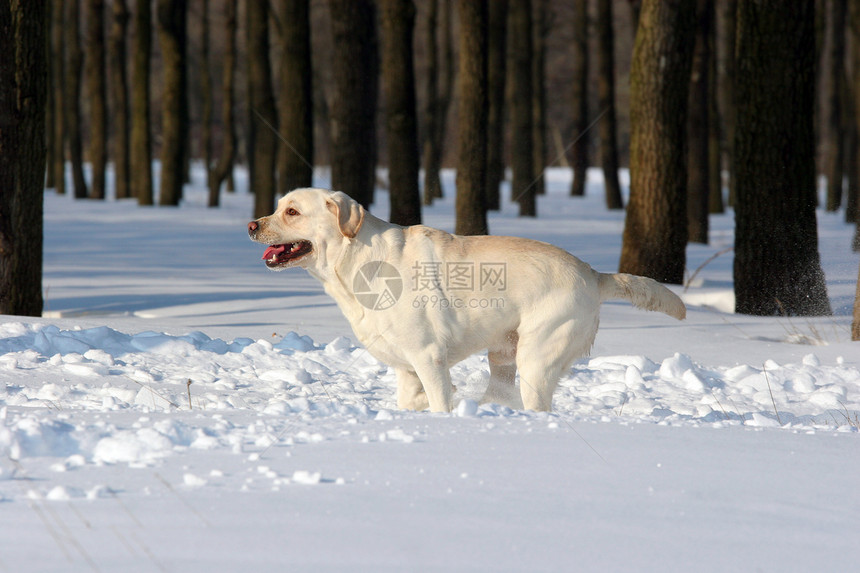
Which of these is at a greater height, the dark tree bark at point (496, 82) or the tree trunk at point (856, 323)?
the dark tree bark at point (496, 82)

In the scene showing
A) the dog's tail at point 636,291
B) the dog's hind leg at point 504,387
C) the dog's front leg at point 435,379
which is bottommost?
the dog's hind leg at point 504,387

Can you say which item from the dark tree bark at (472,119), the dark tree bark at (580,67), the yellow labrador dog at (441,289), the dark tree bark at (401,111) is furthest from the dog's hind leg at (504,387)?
the dark tree bark at (580,67)

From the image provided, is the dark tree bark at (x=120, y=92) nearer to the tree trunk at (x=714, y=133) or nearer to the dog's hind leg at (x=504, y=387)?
the tree trunk at (x=714, y=133)

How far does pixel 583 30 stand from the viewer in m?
26.1

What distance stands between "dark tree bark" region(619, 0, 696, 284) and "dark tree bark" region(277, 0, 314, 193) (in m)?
6.66

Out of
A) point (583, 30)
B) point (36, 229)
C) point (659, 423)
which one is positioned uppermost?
point (583, 30)

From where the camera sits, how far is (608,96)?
24.0 m

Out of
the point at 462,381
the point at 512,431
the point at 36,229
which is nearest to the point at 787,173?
the point at 462,381

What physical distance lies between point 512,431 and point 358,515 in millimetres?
1124

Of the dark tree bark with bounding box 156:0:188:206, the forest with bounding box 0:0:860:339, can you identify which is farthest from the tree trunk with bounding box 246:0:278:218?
the dark tree bark with bounding box 156:0:188:206

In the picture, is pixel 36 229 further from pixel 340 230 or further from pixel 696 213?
pixel 696 213

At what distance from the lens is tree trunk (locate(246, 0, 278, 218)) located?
1803 cm

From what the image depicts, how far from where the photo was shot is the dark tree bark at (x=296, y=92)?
15508 millimetres

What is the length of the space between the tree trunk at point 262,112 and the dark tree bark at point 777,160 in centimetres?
1025
